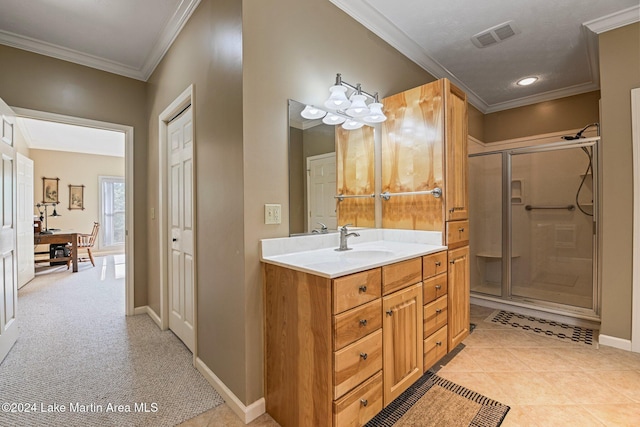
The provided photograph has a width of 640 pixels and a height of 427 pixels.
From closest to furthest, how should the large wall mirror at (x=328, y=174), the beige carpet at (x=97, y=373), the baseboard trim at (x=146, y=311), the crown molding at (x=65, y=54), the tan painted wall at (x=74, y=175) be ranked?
1. the beige carpet at (x=97, y=373)
2. the large wall mirror at (x=328, y=174)
3. the crown molding at (x=65, y=54)
4. the baseboard trim at (x=146, y=311)
5. the tan painted wall at (x=74, y=175)

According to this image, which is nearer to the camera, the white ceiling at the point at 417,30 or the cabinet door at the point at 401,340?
the cabinet door at the point at 401,340

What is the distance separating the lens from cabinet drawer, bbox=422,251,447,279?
75.2 inches

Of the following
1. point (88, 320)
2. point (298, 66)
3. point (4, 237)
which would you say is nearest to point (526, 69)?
point (298, 66)

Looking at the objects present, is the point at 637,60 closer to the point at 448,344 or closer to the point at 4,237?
the point at 448,344

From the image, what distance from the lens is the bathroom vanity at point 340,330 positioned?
51.6 inches

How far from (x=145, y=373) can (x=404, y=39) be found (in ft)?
11.1

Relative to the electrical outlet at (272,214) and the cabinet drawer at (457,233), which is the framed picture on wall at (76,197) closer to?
the electrical outlet at (272,214)

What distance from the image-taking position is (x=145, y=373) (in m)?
2.06

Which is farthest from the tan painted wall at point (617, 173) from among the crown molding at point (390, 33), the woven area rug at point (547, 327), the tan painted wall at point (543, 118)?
the tan painted wall at point (543, 118)

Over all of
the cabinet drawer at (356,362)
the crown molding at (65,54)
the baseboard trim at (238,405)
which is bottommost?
the baseboard trim at (238,405)

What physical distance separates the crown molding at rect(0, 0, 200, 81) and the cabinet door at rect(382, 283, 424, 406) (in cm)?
244

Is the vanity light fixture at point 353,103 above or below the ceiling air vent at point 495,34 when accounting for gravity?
below

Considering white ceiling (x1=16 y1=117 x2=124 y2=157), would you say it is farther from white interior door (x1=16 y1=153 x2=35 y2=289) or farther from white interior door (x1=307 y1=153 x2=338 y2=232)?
white interior door (x1=307 y1=153 x2=338 y2=232)

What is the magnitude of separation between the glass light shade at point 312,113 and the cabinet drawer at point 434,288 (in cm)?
131
